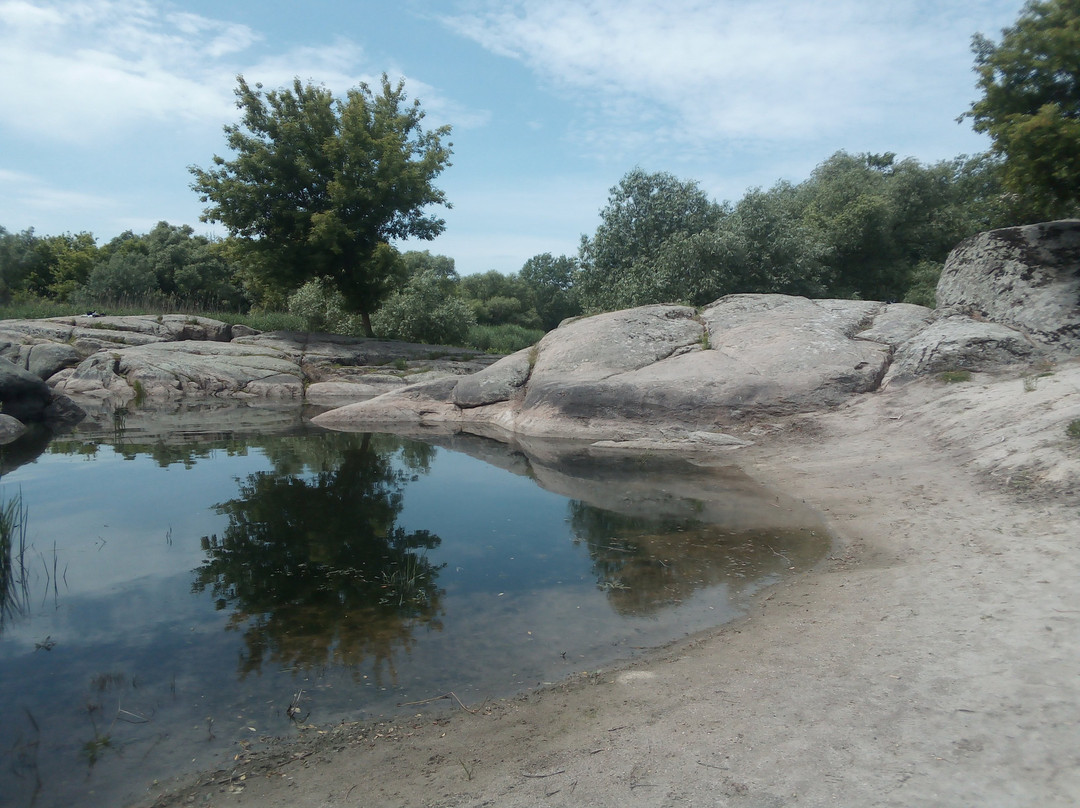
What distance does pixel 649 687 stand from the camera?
13.5 feet

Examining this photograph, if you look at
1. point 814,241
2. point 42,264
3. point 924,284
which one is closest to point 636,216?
point 814,241

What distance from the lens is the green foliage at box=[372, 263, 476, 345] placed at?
34.6 m

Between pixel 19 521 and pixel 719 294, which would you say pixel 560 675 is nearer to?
pixel 19 521

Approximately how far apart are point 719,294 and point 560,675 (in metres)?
20.1

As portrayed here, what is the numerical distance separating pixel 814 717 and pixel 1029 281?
40.6 ft

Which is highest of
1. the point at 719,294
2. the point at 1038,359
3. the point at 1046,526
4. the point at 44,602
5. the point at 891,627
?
the point at 719,294

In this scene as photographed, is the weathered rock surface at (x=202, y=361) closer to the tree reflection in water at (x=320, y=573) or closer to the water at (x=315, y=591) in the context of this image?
the water at (x=315, y=591)

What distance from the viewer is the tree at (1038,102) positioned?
1443cm

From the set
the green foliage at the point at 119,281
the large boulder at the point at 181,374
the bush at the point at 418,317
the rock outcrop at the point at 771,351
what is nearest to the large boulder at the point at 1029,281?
the rock outcrop at the point at 771,351

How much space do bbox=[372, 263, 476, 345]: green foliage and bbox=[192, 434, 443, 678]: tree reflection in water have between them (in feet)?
82.0

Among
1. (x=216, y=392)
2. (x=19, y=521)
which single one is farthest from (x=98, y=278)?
(x=19, y=521)

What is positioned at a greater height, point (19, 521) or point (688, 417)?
point (688, 417)

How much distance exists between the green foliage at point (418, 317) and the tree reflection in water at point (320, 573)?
24995 millimetres

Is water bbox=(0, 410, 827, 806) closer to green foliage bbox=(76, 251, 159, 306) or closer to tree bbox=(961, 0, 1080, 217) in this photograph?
tree bbox=(961, 0, 1080, 217)
